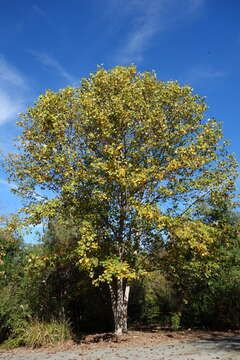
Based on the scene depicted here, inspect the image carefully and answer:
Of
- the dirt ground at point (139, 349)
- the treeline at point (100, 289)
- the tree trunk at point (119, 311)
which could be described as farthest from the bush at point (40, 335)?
the tree trunk at point (119, 311)

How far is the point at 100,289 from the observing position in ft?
53.6

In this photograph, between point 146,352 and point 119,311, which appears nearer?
point 146,352

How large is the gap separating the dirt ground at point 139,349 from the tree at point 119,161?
4.37 feet

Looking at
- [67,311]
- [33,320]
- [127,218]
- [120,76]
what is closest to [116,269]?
[127,218]

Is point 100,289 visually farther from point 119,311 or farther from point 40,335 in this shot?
point 40,335

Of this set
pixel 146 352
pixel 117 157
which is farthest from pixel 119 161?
pixel 146 352

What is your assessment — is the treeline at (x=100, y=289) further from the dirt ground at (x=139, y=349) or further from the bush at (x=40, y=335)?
the dirt ground at (x=139, y=349)

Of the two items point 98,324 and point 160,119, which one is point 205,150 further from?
point 98,324

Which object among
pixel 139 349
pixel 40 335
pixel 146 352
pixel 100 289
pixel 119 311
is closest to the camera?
pixel 146 352

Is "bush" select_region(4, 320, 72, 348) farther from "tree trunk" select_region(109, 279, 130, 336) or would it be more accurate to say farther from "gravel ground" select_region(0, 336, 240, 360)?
"tree trunk" select_region(109, 279, 130, 336)

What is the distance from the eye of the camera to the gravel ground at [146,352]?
28.7ft

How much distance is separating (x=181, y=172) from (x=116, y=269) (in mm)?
5043

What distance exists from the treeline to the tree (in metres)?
1.15

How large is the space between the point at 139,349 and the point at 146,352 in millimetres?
664
